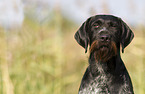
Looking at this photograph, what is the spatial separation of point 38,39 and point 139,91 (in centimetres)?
295

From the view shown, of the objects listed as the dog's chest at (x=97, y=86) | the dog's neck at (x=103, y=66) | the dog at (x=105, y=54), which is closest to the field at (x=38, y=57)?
the dog's neck at (x=103, y=66)

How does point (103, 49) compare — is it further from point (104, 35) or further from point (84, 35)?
A: point (84, 35)

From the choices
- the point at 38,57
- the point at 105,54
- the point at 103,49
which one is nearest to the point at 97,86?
the point at 105,54

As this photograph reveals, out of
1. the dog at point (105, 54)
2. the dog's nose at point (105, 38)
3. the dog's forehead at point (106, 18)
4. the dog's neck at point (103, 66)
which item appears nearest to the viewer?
the dog's nose at point (105, 38)

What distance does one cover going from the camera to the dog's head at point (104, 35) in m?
7.11

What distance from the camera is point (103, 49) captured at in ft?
23.4

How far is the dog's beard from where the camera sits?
708 centimetres

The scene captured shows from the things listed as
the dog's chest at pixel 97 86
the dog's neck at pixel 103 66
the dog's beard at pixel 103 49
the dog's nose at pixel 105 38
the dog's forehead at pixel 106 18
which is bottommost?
the dog's chest at pixel 97 86

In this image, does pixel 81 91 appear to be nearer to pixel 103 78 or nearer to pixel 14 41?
pixel 103 78

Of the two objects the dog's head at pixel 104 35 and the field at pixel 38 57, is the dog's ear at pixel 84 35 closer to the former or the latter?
the dog's head at pixel 104 35

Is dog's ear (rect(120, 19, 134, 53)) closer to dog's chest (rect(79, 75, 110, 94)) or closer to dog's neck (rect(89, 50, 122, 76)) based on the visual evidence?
dog's neck (rect(89, 50, 122, 76))

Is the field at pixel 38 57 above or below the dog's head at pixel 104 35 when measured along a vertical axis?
below

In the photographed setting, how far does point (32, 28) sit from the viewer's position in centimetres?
855

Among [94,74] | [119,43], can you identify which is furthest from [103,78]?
[119,43]
